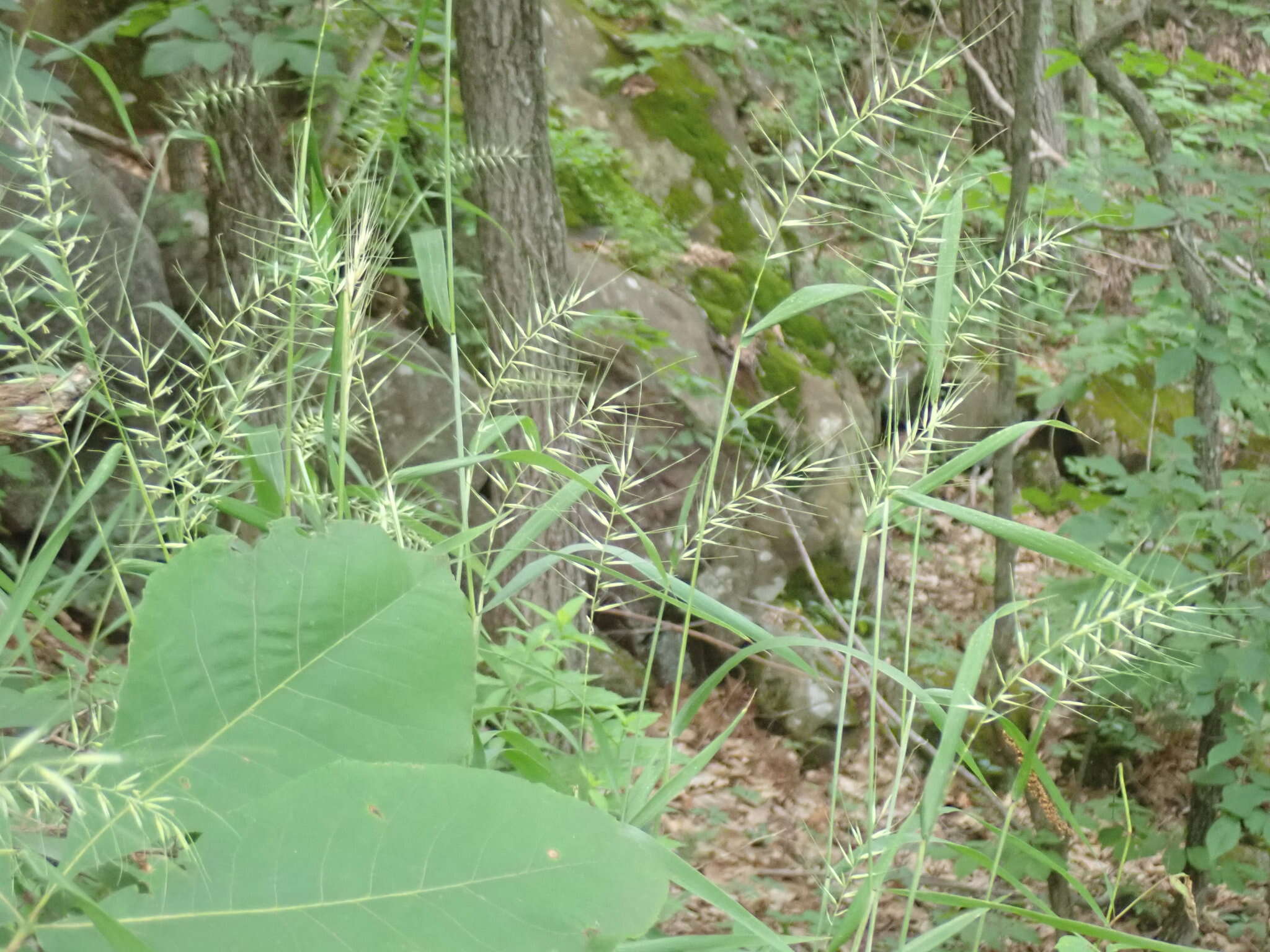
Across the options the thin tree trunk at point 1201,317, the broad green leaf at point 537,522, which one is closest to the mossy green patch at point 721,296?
the thin tree trunk at point 1201,317

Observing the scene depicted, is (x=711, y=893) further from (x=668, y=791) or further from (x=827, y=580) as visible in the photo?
(x=827, y=580)

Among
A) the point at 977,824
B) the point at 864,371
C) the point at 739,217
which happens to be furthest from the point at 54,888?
the point at 864,371

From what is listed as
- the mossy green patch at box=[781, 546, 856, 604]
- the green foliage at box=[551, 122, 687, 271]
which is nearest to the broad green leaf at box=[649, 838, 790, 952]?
the mossy green patch at box=[781, 546, 856, 604]

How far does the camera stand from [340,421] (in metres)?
0.79

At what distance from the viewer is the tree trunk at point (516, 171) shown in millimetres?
3354

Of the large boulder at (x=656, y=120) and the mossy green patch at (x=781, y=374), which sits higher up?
the large boulder at (x=656, y=120)

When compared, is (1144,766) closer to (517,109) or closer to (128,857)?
(517,109)

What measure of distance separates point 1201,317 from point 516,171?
2480 mm

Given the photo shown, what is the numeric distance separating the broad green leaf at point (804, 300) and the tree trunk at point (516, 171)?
2232 mm

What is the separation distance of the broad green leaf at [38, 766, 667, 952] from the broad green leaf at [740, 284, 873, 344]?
51 cm

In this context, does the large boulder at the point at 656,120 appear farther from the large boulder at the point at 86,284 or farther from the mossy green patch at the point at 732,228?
the large boulder at the point at 86,284

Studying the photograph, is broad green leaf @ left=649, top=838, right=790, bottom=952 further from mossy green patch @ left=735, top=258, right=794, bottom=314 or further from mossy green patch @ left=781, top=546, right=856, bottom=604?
mossy green patch @ left=735, top=258, right=794, bottom=314

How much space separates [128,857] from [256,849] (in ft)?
0.92

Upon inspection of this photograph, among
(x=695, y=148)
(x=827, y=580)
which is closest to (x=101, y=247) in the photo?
(x=827, y=580)
